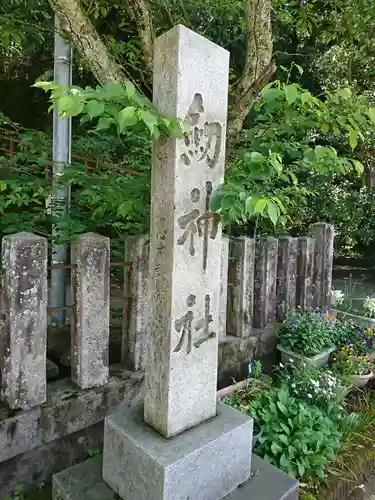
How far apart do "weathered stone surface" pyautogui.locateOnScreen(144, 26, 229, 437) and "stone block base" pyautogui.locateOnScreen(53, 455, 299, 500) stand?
1.40ft

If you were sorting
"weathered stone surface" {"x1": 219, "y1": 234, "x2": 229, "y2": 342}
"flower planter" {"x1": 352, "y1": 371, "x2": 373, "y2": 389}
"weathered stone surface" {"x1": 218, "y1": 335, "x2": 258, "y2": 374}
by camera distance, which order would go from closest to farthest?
"weathered stone surface" {"x1": 219, "y1": 234, "x2": 229, "y2": 342}, "weathered stone surface" {"x1": 218, "y1": 335, "x2": 258, "y2": 374}, "flower planter" {"x1": 352, "y1": 371, "x2": 373, "y2": 389}

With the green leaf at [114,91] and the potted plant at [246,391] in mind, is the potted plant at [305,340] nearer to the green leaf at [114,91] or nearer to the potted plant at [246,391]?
the potted plant at [246,391]

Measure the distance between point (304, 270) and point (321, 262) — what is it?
0.38 meters

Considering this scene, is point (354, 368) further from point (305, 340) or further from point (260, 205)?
point (260, 205)

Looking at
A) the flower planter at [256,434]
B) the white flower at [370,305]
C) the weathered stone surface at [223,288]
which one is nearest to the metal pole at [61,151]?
the weathered stone surface at [223,288]

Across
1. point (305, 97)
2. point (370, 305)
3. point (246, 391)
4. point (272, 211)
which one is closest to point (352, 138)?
point (305, 97)

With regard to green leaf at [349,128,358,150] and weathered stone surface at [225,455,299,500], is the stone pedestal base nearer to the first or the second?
weathered stone surface at [225,455,299,500]

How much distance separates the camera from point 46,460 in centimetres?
220

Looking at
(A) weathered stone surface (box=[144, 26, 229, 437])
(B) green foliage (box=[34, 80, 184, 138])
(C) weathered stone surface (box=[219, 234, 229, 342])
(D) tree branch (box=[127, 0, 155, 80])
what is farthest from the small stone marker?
(D) tree branch (box=[127, 0, 155, 80])

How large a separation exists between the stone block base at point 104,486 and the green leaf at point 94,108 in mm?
1757

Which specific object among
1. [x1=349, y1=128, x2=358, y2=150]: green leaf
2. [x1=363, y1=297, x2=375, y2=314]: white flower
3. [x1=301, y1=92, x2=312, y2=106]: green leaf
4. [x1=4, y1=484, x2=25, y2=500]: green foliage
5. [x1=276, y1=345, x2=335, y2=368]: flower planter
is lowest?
[x1=4, y1=484, x2=25, y2=500]: green foliage

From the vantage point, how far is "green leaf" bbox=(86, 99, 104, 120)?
1.24 m

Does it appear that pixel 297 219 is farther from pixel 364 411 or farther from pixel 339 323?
pixel 364 411

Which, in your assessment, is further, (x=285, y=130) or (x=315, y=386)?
(x=315, y=386)
